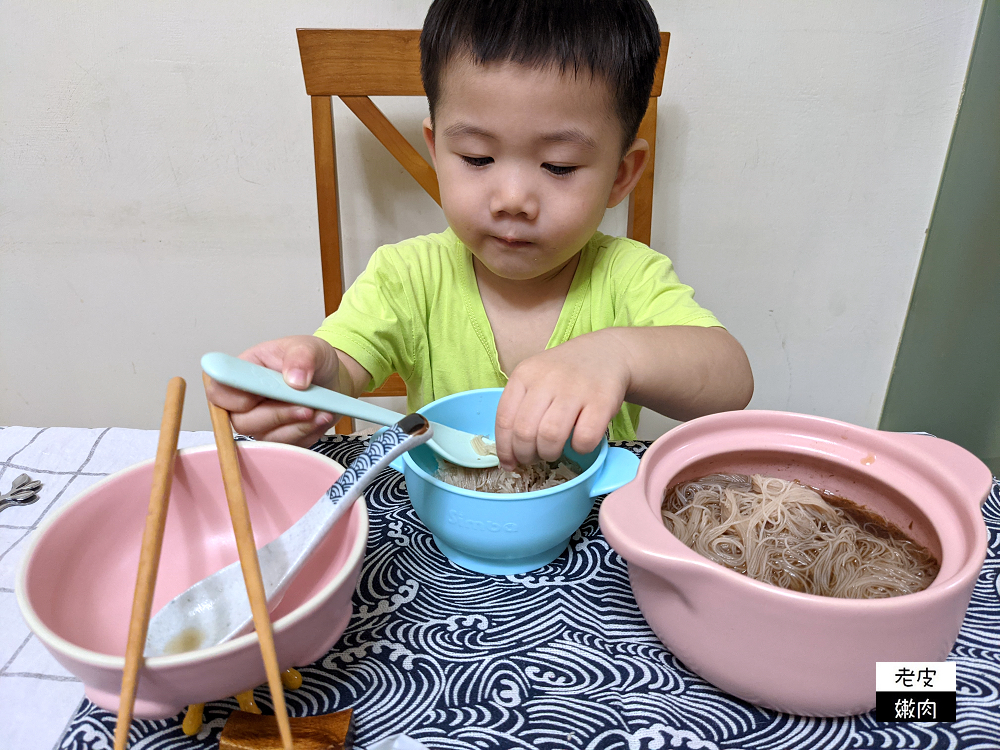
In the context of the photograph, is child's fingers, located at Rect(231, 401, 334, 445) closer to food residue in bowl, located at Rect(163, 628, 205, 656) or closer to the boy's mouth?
food residue in bowl, located at Rect(163, 628, 205, 656)

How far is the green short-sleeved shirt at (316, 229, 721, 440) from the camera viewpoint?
3.13ft

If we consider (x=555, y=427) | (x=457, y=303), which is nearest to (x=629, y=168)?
(x=457, y=303)

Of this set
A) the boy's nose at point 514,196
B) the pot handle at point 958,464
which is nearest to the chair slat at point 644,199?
the boy's nose at point 514,196

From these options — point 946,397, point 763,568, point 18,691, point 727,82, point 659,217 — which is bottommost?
point 946,397

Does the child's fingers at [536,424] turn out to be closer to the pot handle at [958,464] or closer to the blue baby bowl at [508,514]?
the blue baby bowl at [508,514]

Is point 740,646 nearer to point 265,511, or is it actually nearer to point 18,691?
point 265,511

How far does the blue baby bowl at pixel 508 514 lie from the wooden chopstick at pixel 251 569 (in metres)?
0.15

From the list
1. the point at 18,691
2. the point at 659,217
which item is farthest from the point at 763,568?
the point at 659,217

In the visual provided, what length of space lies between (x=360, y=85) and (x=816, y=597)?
46.6 inches

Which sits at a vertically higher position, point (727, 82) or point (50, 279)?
point (727, 82)

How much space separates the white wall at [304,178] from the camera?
1.37 meters

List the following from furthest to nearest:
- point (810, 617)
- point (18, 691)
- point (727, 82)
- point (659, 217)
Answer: point (659, 217) → point (727, 82) → point (18, 691) → point (810, 617)

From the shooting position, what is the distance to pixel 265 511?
2.01 ft

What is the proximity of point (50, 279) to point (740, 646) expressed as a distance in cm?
190
